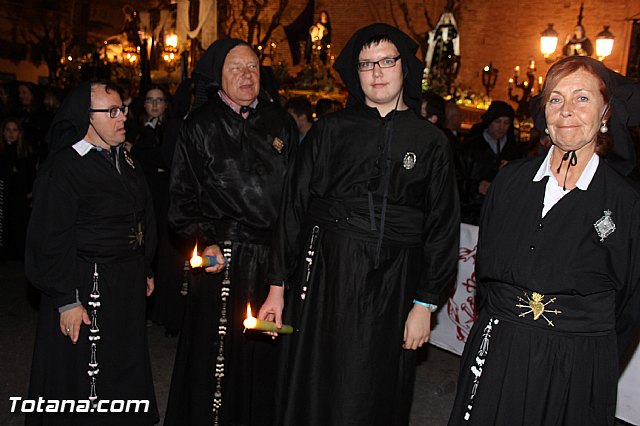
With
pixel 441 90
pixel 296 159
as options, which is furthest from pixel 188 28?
pixel 296 159

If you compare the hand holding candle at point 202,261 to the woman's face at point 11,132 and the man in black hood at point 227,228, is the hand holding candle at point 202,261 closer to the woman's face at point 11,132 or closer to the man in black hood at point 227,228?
the man in black hood at point 227,228

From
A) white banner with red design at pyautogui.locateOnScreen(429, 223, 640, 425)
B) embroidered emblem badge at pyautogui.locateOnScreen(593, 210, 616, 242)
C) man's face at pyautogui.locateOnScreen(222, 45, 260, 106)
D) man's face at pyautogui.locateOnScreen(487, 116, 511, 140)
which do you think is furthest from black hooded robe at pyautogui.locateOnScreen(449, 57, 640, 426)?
man's face at pyautogui.locateOnScreen(487, 116, 511, 140)

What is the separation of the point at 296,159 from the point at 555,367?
164cm

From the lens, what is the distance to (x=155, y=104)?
6648 mm

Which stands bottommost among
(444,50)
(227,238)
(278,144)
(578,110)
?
(227,238)

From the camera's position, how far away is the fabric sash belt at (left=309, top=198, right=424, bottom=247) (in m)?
3.35

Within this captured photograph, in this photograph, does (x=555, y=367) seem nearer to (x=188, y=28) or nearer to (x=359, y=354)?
(x=359, y=354)

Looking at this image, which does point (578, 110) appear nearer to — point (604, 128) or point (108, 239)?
point (604, 128)

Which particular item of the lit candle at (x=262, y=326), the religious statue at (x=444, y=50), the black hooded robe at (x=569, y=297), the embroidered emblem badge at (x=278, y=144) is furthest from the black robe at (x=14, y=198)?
the religious statue at (x=444, y=50)

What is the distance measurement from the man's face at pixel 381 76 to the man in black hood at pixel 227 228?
0.90 meters

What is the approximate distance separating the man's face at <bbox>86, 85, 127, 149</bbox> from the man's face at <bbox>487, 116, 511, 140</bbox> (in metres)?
4.98

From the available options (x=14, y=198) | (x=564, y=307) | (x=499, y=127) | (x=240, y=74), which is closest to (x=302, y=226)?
(x=240, y=74)

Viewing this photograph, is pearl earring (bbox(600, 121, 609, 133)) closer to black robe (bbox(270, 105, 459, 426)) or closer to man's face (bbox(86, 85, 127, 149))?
black robe (bbox(270, 105, 459, 426))

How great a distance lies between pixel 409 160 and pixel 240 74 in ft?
4.12
